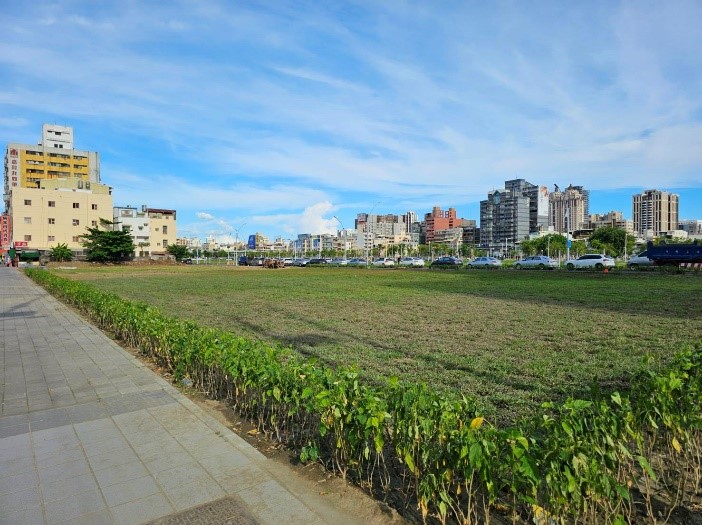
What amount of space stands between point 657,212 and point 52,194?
16693cm

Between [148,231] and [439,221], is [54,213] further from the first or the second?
[439,221]

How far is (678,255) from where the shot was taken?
1374 inches

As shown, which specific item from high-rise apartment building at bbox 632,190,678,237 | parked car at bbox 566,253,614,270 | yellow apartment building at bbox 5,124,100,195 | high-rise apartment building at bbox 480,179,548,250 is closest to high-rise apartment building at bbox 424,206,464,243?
high-rise apartment building at bbox 480,179,548,250

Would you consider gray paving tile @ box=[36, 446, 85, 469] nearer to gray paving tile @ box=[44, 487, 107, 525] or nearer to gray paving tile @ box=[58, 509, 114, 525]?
gray paving tile @ box=[44, 487, 107, 525]

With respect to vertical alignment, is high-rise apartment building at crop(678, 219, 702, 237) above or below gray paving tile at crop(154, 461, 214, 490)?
above

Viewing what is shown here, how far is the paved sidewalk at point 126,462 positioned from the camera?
2.86 m

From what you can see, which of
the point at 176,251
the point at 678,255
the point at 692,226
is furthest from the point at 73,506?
the point at 692,226

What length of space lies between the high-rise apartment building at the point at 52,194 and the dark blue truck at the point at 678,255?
73.2 m

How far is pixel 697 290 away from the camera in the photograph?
1820 centimetres

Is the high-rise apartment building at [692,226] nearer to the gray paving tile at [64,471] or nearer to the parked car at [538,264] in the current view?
the parked car at [538,264]

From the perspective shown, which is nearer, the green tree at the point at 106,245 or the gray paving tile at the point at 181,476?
the gray paving tile at the point at 181,476

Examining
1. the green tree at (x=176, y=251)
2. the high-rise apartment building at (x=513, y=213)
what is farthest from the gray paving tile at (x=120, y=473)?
the high-rise apartment building at (x=513, y=213)

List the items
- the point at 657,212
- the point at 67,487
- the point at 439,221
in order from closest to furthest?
the point at 67,487
the point at 657,212
the point at 439,221

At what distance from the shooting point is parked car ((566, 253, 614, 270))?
132 ft
